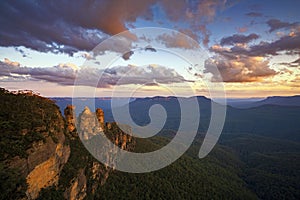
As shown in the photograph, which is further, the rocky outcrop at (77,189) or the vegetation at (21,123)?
the rocky outcrop at (77,189)

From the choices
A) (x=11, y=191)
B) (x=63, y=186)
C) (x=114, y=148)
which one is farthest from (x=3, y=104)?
(x=114, y=148)

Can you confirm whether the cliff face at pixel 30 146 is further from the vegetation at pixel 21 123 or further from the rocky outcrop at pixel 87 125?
the rocky outcrop at pixel 87 125

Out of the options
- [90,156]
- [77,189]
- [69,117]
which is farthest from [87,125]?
[77,189]

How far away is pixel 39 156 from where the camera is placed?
25.8 metres

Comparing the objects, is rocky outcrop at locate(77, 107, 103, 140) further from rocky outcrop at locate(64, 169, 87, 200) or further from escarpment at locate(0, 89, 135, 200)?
rocky outcrop at locate(64, 169, 87, 200)

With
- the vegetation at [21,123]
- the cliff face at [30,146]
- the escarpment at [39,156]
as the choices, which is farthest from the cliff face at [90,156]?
the vegetation at [21,123]

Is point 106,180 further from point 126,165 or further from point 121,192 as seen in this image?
point 126,165

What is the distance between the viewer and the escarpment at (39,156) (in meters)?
20.6

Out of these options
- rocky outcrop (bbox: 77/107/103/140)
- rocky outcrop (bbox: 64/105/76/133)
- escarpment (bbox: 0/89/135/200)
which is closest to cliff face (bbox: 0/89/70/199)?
escarpment (bbox: 0/89/135/200)

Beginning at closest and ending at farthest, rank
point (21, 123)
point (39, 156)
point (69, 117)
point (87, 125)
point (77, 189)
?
point (39, 156) < point (21, 123) < point (77, 189) < point (69, 117) < point (87, 125)

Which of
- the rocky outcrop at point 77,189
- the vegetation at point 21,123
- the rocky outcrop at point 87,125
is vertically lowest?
the rocky outcrop at point 77,189

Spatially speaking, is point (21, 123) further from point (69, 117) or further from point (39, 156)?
point (69, 117)

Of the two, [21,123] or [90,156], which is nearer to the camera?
[21,123]

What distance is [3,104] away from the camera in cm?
3003
